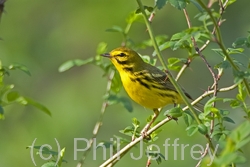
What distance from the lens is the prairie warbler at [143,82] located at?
4.14 meters

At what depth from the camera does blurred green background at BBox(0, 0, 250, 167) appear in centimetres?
620

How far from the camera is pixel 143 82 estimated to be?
4387mm

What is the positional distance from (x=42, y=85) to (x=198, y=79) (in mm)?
1954

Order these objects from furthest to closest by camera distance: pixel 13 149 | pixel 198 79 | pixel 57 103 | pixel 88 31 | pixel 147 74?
pixel 88 31 → pixel 198 79 → pixel 57 103 → pixel 13 149 → pixel 147 74

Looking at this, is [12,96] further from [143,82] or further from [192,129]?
[143,82]

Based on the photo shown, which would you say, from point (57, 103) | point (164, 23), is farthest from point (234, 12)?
point (57, 103)

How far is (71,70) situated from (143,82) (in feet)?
11.7

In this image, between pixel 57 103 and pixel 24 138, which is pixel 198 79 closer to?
pixel 57 103

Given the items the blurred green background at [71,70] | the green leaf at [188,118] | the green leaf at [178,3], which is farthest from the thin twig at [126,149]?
the blurred green background at [71,70]

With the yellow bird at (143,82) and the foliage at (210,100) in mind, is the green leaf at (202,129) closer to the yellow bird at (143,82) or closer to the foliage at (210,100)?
the foliage at (210,100)

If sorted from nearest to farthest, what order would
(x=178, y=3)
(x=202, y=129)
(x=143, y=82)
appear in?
1. (x=202, y=129)
2. (x=178, y=3)
3. (x=143, y=82)

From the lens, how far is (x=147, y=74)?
→ 4414mm

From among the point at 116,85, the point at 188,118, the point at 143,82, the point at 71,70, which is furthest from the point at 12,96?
the point at 71,70

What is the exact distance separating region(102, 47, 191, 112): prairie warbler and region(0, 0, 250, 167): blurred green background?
110cm
